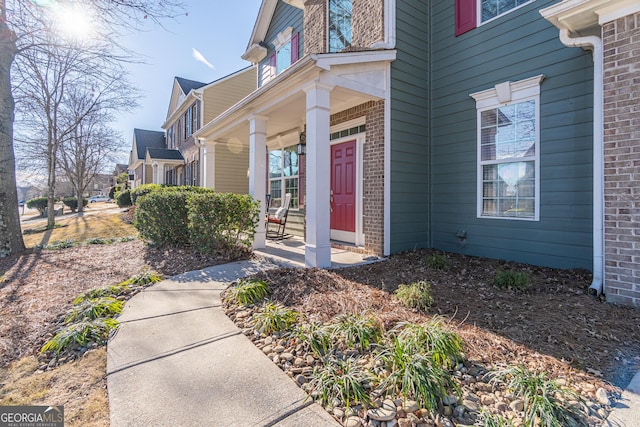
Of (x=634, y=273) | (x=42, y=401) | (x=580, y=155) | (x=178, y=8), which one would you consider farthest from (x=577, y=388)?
(x=178, y=8)

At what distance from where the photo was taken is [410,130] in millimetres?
5949

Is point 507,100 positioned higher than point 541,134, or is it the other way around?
point 507,100

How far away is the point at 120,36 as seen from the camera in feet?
18.9

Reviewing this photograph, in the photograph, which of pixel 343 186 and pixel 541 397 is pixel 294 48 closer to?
pixel 343 186

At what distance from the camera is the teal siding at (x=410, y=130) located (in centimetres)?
571

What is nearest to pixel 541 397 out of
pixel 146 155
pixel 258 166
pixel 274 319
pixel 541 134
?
pixel 274 319

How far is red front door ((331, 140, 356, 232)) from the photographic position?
6.50 metres

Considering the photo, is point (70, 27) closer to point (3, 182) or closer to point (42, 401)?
point (3, 182)

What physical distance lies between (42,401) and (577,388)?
328cm

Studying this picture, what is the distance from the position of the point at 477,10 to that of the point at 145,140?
1053 inches

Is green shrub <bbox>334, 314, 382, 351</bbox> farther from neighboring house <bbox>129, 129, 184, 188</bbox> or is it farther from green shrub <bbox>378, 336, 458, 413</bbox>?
neighboring house <bbox>129, 129, 184, 188</bbox>

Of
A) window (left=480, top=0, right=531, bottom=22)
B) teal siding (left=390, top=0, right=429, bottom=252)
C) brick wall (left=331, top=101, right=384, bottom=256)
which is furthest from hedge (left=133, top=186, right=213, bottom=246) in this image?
window (left=480, top=0, right=531, bottom=22)

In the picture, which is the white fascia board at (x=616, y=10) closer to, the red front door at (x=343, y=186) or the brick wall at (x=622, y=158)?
the brick wall at (x=622, y=158)

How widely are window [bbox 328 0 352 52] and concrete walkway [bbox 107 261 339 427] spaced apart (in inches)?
247
